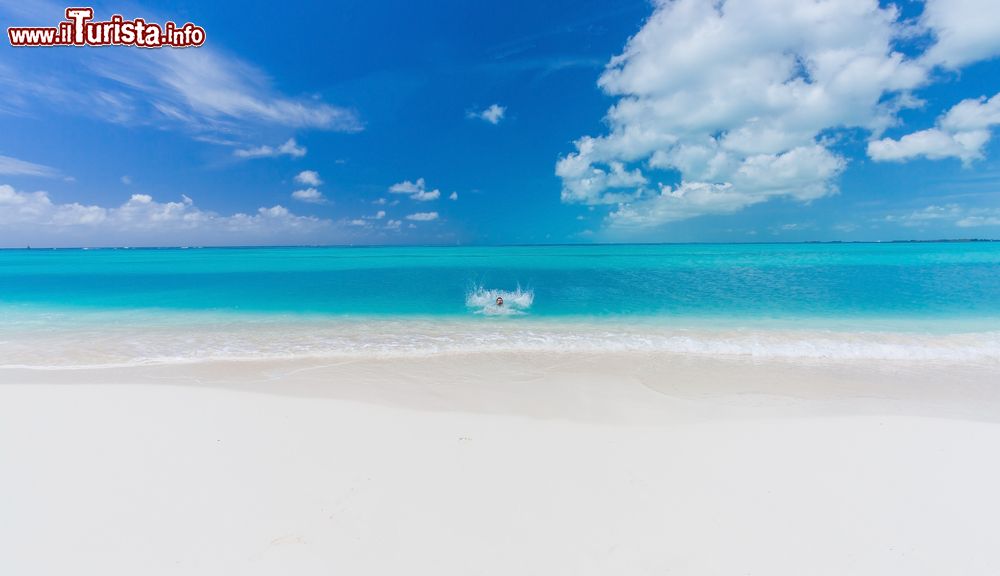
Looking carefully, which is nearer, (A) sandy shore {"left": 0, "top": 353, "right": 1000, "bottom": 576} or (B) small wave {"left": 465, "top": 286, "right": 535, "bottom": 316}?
(A) sandy shore {"left": 0, "top": 353, "right": 1000, "bottom": 576}

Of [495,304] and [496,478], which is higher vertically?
[495,304]

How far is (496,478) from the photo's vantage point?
5.10m

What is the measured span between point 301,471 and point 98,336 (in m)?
13.8

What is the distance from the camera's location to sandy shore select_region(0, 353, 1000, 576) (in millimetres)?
3949

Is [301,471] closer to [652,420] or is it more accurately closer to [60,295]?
[652,420]

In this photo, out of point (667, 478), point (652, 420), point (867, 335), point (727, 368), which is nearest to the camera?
point (667, 478)

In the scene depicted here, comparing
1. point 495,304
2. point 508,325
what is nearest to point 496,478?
point 508,325

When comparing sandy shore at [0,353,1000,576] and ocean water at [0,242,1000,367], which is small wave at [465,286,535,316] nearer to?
ocean water at [0,242,1000,367]

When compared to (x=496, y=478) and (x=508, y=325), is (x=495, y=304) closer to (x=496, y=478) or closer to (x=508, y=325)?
(x=508, y=325)

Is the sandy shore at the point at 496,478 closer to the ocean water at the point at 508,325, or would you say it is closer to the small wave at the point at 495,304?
the ocean water at the point at 508,325

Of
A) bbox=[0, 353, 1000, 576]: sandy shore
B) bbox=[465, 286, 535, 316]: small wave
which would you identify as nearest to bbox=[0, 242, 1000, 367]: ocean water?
bbox=[465, 286, 535, 316]: small wave

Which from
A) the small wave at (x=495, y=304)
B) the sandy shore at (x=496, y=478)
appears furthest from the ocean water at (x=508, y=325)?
the sandy shore at (x=496, y=478)

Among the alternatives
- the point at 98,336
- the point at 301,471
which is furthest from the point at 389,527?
the point at 98,336

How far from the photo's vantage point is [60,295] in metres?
25.5
